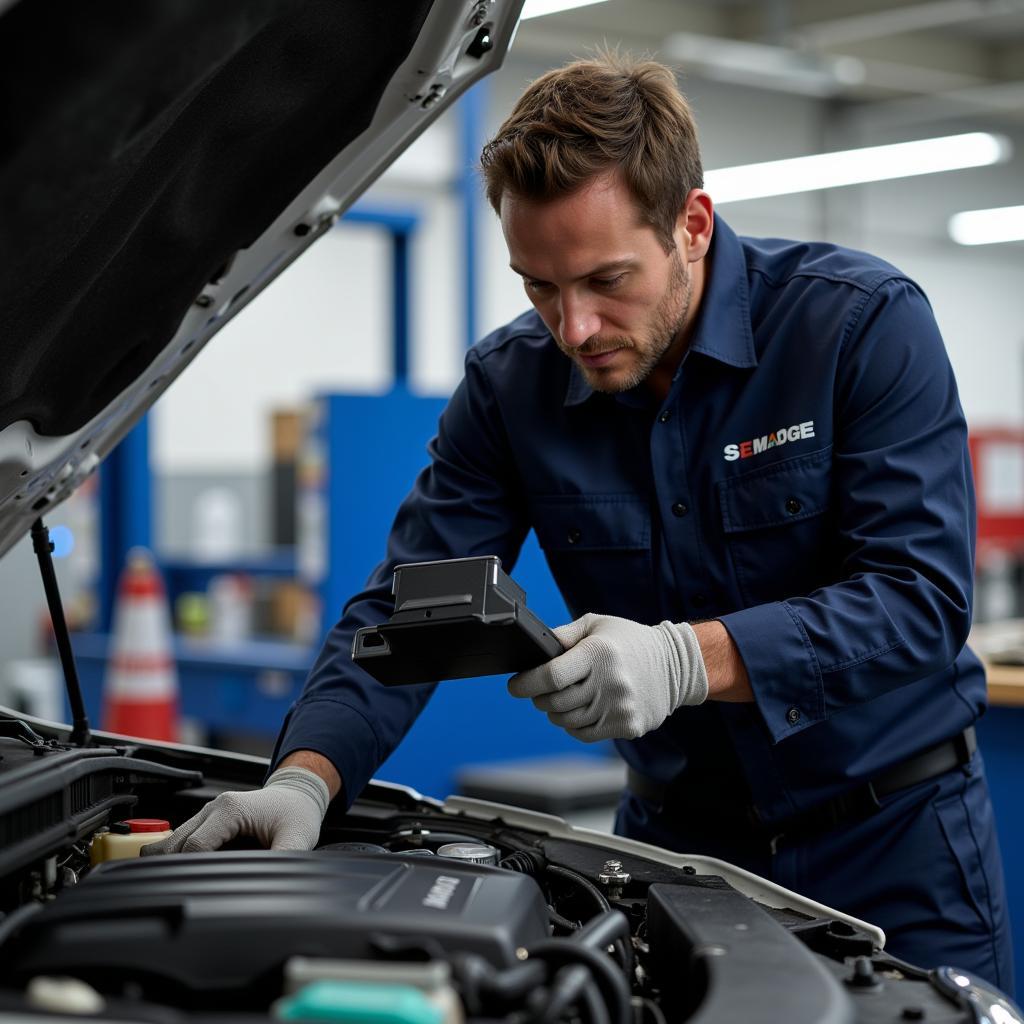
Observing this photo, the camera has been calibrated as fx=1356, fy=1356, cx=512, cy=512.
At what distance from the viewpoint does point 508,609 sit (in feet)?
3.78

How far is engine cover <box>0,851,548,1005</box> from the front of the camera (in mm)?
838

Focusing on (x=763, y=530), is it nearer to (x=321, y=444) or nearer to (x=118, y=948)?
(x=118, y=948)

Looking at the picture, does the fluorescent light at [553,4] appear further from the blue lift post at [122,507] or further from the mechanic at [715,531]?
the mechanic at [715,531]

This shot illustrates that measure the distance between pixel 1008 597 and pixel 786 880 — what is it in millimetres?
5929

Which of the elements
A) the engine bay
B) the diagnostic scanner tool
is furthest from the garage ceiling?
the engine bay

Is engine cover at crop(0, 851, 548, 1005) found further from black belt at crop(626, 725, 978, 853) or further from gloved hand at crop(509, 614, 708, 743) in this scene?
black belt at crop(626, 725, 978, 853)

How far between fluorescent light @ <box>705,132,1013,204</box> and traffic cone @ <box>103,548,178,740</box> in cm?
518

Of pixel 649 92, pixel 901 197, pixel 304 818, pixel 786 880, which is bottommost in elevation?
pixel 786 880

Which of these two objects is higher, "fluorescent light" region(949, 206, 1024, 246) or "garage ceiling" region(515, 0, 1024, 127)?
"garage ceiling" region(515, 0, 1024, 127)

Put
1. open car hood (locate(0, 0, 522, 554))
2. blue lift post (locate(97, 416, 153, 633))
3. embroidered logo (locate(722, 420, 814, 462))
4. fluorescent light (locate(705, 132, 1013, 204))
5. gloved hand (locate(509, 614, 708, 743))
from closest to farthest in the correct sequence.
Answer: open car hood (locate(0, 0, 522, 554)), gloved hand (locate(509, 614, 708, 743)), embroidered logo (locate(722, 420, 814, 462)), blue lift post (locate(97, 416, 153, 633)), fluorescent light (locate(705, 132, 1013, 204))

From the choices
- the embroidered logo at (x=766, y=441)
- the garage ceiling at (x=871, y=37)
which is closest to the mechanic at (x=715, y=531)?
the embroidered logo at (x=766, y=441)

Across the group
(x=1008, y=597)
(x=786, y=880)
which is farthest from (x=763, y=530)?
(x=1008, y=597)

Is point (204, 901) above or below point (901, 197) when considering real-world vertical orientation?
below

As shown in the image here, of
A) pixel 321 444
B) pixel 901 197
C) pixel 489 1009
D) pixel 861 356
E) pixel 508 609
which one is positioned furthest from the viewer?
pixel 901 197
